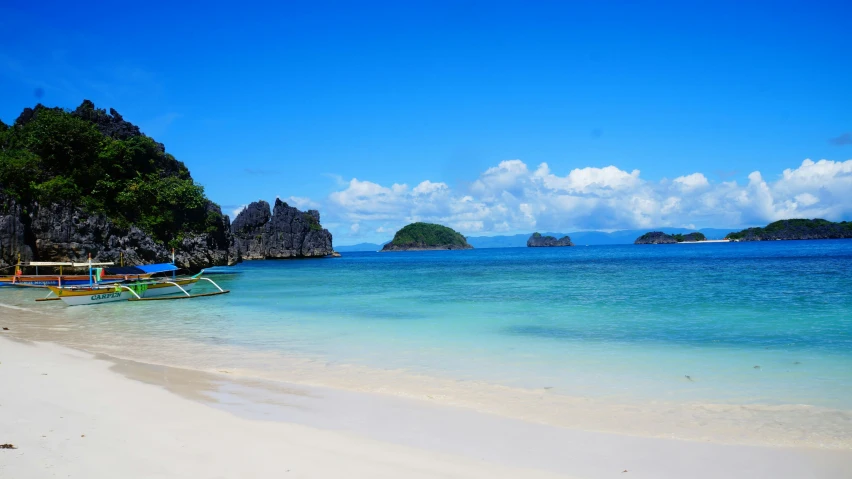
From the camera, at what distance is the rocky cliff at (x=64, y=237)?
1492 inches

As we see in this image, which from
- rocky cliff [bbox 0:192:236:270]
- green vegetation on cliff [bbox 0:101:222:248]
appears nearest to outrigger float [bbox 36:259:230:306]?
rocky cliff [bbox 0:192:236:270]

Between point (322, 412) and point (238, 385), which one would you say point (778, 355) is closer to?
point (322, 412)

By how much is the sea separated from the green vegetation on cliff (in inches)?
776

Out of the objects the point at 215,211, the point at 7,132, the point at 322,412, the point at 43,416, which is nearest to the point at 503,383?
the point at 322,412

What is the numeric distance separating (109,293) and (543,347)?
22.5 meters

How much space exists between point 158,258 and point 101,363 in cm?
3791

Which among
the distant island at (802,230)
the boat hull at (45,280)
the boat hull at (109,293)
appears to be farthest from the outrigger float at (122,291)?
the distant island at (802,230)

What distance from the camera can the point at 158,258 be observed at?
146 ft

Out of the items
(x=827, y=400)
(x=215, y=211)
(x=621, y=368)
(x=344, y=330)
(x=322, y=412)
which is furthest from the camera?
(x=215, y=211)

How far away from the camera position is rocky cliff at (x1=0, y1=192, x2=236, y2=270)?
37.9 meters

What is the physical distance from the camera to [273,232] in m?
125

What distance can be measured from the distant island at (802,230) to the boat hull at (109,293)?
209 meters

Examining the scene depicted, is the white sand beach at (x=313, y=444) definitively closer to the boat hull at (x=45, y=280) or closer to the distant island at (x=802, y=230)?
the boat hull at (x=45, y=280)

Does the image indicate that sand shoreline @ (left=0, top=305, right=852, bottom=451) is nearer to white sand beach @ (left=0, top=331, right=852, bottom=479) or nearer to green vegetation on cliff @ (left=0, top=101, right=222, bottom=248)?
white sand beach @ (left=0, top=331, right=852, bottom=479)
